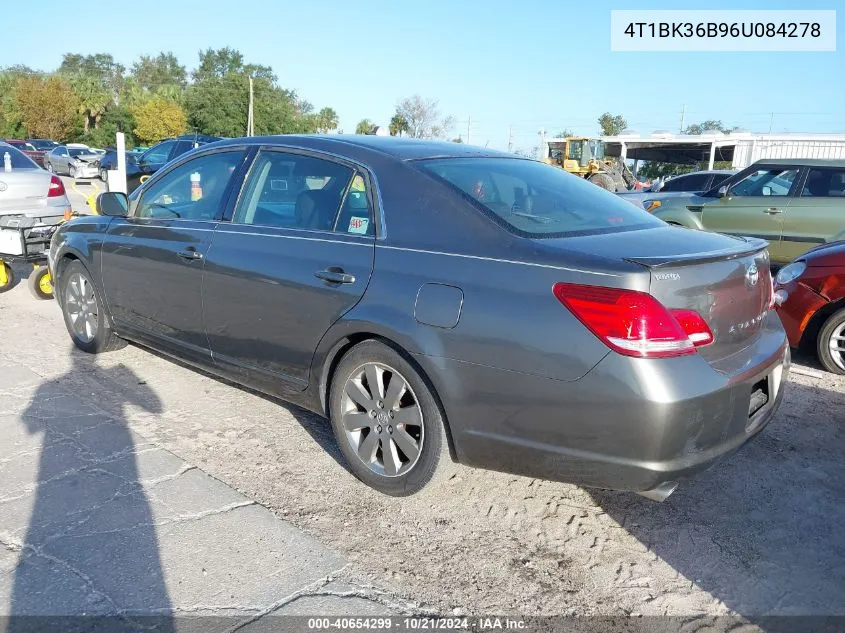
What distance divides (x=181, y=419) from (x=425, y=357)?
6.44 ft

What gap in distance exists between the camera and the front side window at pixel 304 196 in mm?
3494

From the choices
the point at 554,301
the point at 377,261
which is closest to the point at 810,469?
the point at 554,301

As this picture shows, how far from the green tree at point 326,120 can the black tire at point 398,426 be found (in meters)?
58.0

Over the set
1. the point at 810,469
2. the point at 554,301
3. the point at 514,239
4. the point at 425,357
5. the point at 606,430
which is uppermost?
the point at 514,239

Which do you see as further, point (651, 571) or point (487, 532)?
point (487, 532)

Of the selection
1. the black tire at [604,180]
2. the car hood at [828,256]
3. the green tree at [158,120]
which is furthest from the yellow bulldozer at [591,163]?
the green tree at [158,120]

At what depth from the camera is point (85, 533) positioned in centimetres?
296

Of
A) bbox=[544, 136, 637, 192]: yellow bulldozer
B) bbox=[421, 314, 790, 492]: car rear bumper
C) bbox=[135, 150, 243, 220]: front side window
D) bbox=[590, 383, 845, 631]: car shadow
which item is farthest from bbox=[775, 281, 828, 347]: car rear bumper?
bbox=[544, 136, 637, 192]: yellow bulldozer

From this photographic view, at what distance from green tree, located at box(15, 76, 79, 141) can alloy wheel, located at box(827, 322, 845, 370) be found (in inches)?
2380

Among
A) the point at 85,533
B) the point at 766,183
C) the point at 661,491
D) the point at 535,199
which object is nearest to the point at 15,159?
the point at 85,533

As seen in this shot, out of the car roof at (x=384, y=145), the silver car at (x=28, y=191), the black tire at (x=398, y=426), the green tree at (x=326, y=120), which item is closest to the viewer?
the black tire at (x=398, y=426)

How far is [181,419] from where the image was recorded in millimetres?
4223

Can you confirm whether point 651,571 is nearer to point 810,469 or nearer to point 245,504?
point 810,469

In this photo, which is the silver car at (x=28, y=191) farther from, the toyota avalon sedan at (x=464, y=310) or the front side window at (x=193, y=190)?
the toyota avalon sedan at (x=464, y=310)
